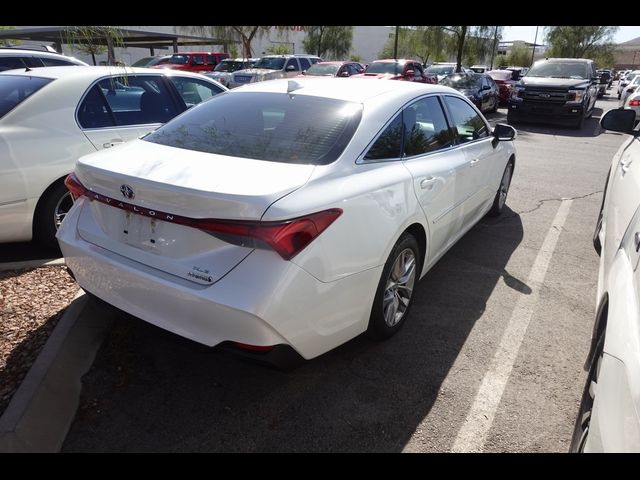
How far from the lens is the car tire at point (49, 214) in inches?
155

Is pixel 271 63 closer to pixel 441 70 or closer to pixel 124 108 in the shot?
pixel 441 70

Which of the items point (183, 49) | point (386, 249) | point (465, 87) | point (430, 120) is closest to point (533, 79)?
point (465, 87)

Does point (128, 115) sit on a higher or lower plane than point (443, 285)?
higher

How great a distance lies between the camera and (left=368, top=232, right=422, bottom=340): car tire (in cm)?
281

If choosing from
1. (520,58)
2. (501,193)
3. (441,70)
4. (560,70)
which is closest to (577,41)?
(520,58)

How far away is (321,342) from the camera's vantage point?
2.43m

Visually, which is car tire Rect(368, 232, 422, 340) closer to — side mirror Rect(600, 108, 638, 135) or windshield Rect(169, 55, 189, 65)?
side mirror Rect(600, 108, 638, 135)

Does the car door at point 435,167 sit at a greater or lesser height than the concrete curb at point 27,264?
greater

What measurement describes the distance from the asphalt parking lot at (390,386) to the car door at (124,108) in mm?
2009

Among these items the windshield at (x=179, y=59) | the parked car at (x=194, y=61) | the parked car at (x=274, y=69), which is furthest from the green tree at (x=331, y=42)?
the parked car at (x=274, y=69)

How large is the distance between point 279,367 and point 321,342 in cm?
27

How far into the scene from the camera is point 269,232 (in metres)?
2.08

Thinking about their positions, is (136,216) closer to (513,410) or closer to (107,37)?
(107,37)

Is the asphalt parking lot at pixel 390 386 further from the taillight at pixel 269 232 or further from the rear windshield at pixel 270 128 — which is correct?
the rear windshield at pixel 270 128
